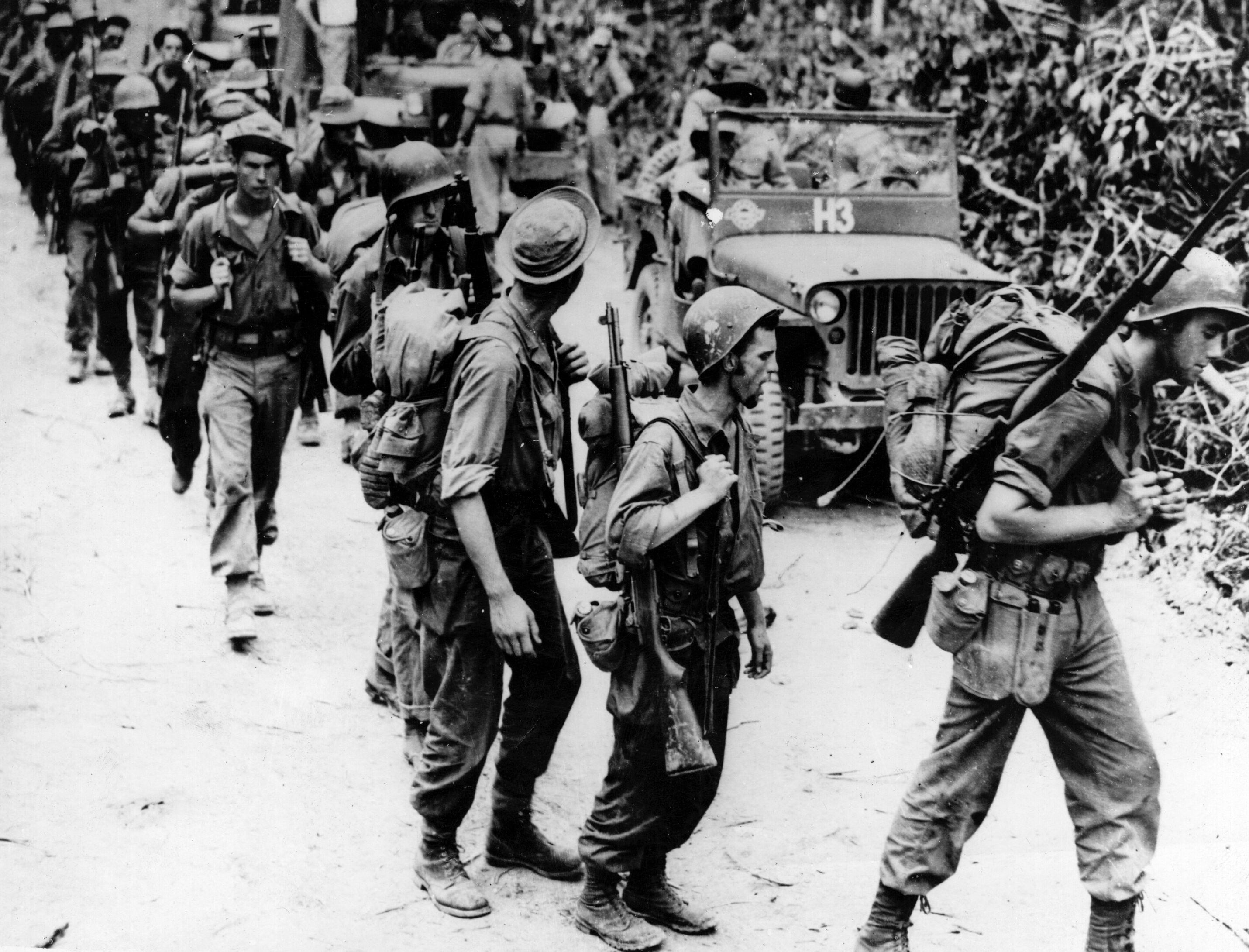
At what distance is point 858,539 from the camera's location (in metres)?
6.64

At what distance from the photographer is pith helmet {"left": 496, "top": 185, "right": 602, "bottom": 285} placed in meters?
3.45

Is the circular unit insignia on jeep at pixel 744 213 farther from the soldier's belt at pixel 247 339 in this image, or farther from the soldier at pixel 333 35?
A: the soldier at pixel 333 35

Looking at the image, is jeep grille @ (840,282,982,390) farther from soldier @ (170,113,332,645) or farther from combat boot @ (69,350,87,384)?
combat boot @ (69,350,87,384)

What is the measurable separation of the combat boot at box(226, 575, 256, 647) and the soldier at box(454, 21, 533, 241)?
5.97 m

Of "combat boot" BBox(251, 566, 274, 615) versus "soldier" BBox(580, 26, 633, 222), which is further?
"soldier" BBox(580, 26, 633, 222)

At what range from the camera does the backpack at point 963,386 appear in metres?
3.12

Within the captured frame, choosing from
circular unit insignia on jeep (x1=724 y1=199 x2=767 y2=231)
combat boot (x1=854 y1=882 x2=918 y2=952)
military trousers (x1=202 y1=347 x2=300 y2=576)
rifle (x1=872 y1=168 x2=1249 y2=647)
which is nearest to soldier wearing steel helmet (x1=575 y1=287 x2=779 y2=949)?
rifle (x1=872 y1=168 x2=1249 y2=647)

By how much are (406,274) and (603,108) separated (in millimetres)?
9829

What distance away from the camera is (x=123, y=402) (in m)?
7.09

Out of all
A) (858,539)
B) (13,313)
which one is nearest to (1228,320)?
(858,539)

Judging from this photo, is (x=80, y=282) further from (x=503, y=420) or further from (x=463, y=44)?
(x=463, y=44)

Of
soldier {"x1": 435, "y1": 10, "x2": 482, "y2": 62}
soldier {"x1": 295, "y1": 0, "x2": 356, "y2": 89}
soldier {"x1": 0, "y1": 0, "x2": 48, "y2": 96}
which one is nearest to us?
soldier {"x1": 0, "y1": 0, "x2": 48, "y2": 96}

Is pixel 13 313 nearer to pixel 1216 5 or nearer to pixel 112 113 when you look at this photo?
pixel 112 113

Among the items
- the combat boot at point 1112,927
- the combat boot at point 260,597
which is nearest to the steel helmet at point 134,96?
the combat boot at point 260,597
